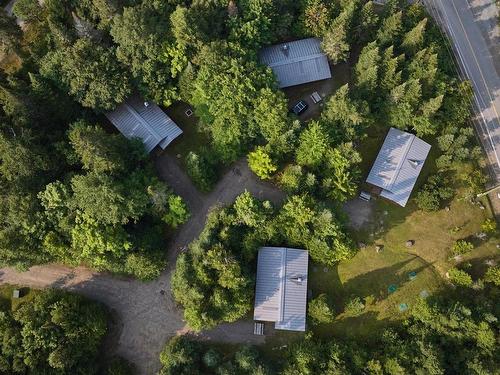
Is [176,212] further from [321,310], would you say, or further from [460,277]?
[460,277]

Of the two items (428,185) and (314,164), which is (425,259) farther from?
(314,164)

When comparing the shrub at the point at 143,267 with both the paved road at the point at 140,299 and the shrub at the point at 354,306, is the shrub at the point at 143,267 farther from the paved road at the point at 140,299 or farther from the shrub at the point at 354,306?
the shrub at the point at 354,306

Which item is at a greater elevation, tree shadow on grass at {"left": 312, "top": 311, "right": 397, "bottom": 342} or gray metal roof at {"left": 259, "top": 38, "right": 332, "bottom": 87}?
gray metal roof at {"left": 259, "top": 38, "right": 332, "bottom": 87}

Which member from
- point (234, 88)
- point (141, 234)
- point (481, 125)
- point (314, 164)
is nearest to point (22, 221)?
point (141, 234)

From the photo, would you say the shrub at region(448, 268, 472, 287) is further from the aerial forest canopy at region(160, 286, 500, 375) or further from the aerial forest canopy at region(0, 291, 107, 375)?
the aerial forest canopy at region(0, 291, 107, 375)

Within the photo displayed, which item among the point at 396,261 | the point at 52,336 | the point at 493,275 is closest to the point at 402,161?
the point at 396,261

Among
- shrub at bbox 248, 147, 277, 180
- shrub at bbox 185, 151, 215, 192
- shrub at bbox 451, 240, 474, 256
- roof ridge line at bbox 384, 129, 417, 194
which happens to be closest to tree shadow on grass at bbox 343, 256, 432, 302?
shrub at bbox 451, 240, 474, 256
